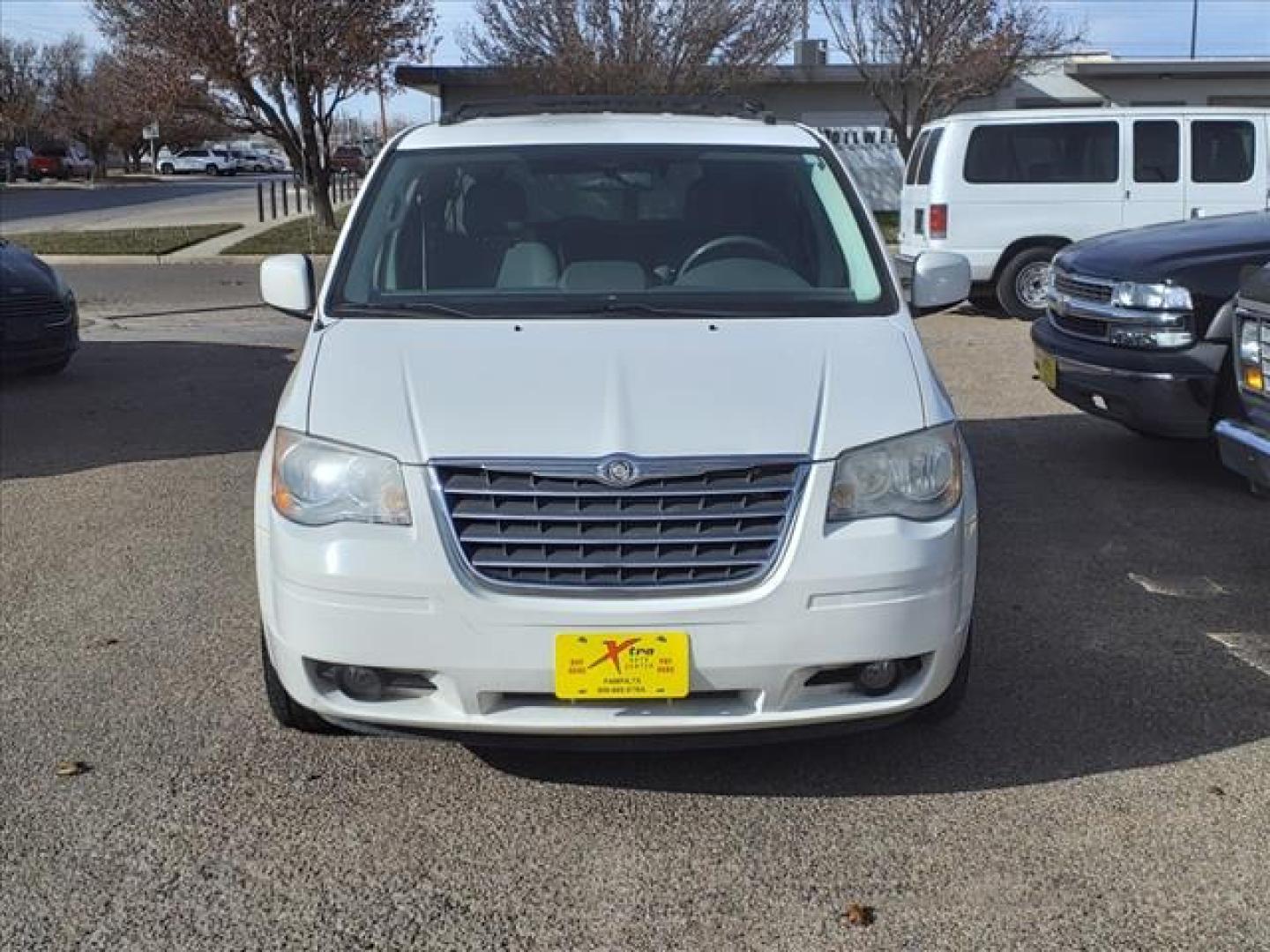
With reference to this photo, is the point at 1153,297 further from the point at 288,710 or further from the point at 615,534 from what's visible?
the point at 288,710

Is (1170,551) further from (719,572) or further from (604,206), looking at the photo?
(719,572)

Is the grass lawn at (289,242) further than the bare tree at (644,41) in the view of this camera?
No

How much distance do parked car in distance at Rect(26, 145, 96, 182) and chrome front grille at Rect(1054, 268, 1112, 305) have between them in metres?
61.3

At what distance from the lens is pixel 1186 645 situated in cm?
472

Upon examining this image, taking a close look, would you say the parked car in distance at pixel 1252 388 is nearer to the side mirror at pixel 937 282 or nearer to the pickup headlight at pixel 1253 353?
the pickup headlight at pixel 1253 353

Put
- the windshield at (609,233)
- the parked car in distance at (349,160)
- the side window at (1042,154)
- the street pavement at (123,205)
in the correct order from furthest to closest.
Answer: the parked car in distance at (349,160) → the street pavement at (123,205) → the side window at (1042,154) → the windshield at (609,233)

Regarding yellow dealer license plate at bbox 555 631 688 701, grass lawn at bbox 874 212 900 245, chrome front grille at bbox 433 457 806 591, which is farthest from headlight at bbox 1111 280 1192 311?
grass lawn at bbox 874 212 900 245

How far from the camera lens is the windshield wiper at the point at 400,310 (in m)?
4.12

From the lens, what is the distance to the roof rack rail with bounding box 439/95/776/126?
543 centimetres

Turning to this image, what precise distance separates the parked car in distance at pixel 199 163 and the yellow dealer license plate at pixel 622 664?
7178 cm

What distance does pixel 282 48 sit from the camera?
21.1 metres

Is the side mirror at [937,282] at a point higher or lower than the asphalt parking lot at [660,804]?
higher

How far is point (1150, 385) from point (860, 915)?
4.27 metres

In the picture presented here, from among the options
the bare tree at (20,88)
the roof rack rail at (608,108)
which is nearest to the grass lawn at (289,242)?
the roof rack rail at (608,108)
